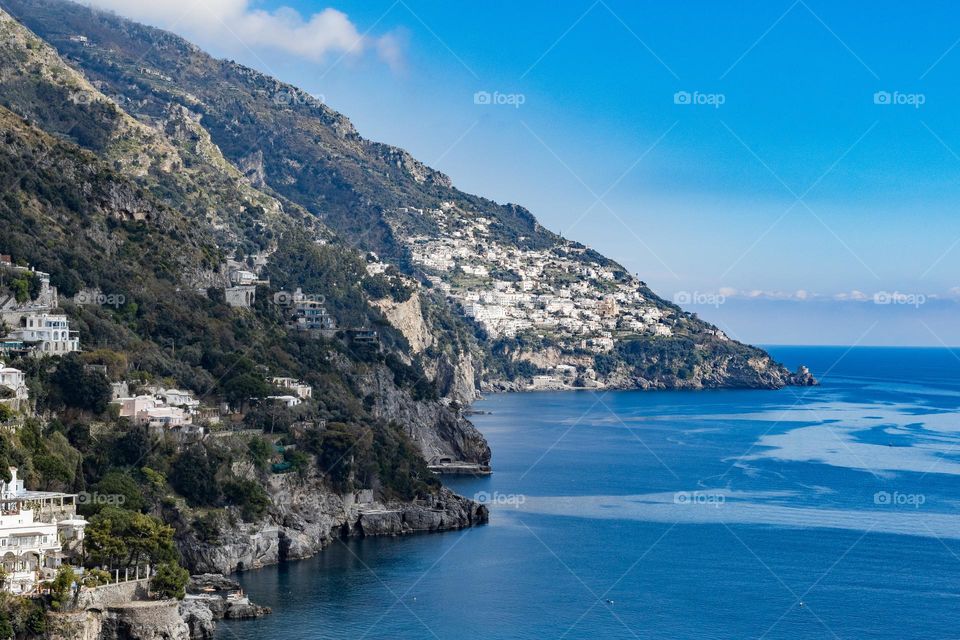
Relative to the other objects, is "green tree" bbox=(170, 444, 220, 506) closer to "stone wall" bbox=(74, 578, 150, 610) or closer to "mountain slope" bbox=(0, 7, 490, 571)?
"mountain slope" bbox=(0, 7, 490, 571)

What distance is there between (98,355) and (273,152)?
12407 centimetres

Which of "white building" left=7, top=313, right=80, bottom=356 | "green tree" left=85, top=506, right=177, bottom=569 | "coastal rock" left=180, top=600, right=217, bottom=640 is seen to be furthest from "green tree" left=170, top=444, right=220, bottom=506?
"coastal rock" left=180, top=600, right=217, bottom=640

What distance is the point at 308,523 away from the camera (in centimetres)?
6191

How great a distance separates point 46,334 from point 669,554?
1183 inches

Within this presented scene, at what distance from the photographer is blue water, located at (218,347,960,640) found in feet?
165

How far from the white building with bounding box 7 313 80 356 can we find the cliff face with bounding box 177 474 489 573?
11.0 meters

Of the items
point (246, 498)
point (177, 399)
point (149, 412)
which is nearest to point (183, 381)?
point (177, 399)

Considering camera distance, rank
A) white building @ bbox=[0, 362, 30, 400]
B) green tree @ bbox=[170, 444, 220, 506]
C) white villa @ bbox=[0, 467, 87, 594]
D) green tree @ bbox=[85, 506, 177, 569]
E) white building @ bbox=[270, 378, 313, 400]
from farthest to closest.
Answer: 1. white building @ bbox=[270, 378, 313, 400]
2. green tree @ bbox=[170, 444, 220, 506]
3. white building @ bbox=[0, 362, 30, 400]
4. green tree @ bbox=[85, 506, 177, 569]
5. white villa @ bbox=[0, 467, 87, 594]

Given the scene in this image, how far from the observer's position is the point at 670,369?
18475 cm

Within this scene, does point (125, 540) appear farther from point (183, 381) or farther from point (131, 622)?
point (183, 381)

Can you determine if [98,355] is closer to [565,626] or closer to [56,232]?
[56,232]

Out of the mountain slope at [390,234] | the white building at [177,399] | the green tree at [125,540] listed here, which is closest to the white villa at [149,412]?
the white building at [177,399]

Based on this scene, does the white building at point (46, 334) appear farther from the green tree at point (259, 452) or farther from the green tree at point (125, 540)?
the green tree at point (125, 540)

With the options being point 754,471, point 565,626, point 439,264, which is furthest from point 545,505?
point 439,264
